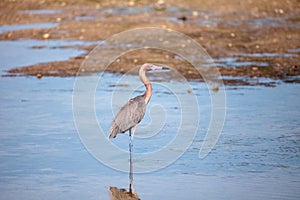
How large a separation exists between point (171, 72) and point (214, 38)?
14.3 feet

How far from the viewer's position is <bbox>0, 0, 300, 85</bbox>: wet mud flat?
1529 cm

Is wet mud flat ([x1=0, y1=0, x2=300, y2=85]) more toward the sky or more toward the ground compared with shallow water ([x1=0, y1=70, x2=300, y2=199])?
more toward the sky

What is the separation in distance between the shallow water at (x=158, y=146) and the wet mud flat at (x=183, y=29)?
183cm

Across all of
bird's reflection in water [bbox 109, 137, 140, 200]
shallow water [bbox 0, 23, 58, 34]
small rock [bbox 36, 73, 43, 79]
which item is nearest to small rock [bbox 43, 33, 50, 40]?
shallow water [bbox 0, 23, 58, 34]

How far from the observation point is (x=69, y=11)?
84.6 ft

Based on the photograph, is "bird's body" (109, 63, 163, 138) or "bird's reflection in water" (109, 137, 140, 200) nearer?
"bird's reflection in water" (109, 137, 140, 200)

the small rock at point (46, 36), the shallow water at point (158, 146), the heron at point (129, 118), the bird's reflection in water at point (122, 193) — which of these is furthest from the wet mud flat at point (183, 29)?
the bird's reflection in water at point (122, 193)

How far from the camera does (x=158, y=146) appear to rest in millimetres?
9734

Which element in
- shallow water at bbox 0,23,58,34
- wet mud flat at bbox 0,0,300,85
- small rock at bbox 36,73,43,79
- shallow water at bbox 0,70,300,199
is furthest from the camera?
shallow water at bbox 0,23,58,34

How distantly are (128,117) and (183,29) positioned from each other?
11310 mm

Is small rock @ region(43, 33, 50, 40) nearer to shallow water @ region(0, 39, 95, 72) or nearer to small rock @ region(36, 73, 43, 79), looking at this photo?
shallow water @ region(0, 39, 95, 72)

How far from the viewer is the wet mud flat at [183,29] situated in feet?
50.2

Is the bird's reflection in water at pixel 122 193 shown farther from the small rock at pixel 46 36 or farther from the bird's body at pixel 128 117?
the small rock at pixel 46 36

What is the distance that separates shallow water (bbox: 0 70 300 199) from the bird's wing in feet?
1.27
